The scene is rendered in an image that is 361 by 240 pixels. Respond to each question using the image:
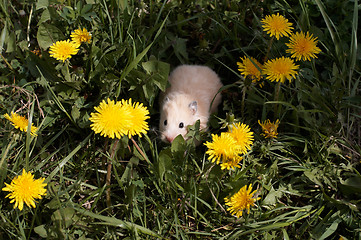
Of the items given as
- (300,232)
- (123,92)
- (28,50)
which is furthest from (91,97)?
(300,232)

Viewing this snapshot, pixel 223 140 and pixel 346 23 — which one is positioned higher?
pixel 346 23

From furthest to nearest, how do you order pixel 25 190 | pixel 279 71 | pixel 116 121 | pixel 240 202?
pixel 279 71 → pixel 240 202 → pixel 25 190 → pixel 116 121

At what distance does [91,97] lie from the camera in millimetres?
3561

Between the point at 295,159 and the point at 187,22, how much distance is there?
6.29 feet

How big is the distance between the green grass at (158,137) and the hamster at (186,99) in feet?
0.49

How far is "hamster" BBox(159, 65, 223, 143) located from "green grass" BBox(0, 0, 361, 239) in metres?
0.15

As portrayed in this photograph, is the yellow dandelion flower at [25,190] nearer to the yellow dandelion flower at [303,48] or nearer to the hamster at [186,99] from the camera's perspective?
the hamster at [186,99]

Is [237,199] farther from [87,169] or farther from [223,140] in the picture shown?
[87,169]

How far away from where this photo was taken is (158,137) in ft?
11.4

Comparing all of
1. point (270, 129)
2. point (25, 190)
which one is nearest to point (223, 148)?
point (270, 129)

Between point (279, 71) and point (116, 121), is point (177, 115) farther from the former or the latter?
point (116, 121)

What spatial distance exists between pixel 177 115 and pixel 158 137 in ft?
0.89

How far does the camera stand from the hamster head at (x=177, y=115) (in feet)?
11.3

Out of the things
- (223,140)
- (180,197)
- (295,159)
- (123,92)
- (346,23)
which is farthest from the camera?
(346,23)
